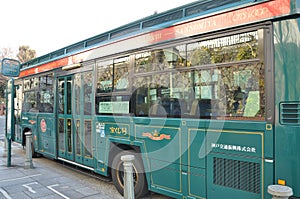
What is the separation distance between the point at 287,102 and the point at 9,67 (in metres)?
7.12

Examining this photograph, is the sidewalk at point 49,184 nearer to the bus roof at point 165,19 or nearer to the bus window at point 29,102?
the bus window at point 29,102

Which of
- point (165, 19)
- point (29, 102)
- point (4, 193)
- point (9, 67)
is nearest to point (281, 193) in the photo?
point (165, 19)

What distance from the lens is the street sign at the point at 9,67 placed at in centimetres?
728

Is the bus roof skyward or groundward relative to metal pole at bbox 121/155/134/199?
skyward

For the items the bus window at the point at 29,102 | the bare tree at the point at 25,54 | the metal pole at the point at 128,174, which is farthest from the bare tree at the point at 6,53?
the metal pole at the point at 128,174

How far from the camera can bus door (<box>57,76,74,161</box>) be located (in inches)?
249

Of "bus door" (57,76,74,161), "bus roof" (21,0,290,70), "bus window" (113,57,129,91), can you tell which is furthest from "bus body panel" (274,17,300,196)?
"bus door" (57,76,74,161)

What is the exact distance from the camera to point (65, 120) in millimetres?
6496

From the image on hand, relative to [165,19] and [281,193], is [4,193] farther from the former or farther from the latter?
[281,193]

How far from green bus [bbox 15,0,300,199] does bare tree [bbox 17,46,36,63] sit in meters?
37.3

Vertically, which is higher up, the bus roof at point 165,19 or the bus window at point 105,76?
the bus roof at point 165,19

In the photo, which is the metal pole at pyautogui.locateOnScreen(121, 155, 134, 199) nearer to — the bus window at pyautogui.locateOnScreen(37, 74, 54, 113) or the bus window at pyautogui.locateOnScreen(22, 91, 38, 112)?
the bus window at pyautogui.locateOnScreen(37, 74, 54, 113)

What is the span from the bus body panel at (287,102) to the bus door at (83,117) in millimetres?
3702

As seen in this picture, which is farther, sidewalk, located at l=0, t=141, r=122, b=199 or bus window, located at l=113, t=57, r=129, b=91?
sidewalk, located at l=0, t=141, r=122, b=199
